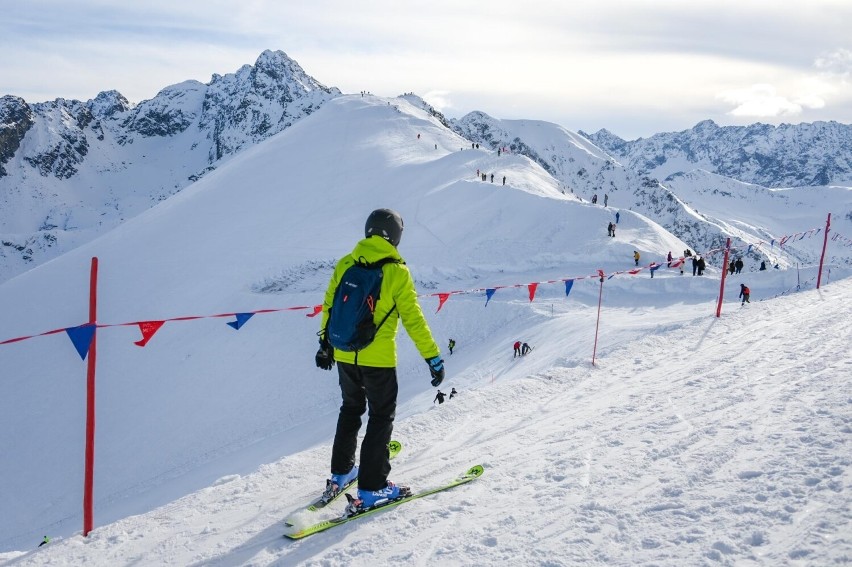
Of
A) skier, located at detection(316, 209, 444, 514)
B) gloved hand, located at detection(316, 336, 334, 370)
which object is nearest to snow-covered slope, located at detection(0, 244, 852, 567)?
skier, located at detection(316, 209, 444, 514)

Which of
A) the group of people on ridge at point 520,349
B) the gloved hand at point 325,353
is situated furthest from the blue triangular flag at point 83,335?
the group of people on ridge at point 520,349

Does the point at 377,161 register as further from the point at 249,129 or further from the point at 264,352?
the point at 249,129

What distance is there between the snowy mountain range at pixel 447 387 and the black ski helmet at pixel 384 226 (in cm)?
263

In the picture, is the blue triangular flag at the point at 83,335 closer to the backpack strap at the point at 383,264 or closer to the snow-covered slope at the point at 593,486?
the snow-covered slope at the point at 593,486

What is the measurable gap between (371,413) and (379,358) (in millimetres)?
581

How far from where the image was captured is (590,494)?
512 cm

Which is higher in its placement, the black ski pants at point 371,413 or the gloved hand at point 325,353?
the gloved hand at point 325,353

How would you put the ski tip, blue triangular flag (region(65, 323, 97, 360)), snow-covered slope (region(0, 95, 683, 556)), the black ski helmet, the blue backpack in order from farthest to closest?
snow-covered slope (region(0, 95, 683, 556)), the ski tip, blue triangular flag (region(65, 323, 97, 360)), the black ski helmet, the blue backpack

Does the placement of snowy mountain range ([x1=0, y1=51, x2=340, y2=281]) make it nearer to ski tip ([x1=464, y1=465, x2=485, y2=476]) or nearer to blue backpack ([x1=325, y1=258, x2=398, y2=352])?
ski tip ([x1=464, y1=465, x2=485, y2=476])

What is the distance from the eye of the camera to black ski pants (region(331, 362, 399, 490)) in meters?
4.96

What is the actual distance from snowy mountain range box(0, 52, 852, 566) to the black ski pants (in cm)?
45

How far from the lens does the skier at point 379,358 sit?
482 cm

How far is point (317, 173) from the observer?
5153 cm

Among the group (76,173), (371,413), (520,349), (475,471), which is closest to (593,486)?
(475,471)
